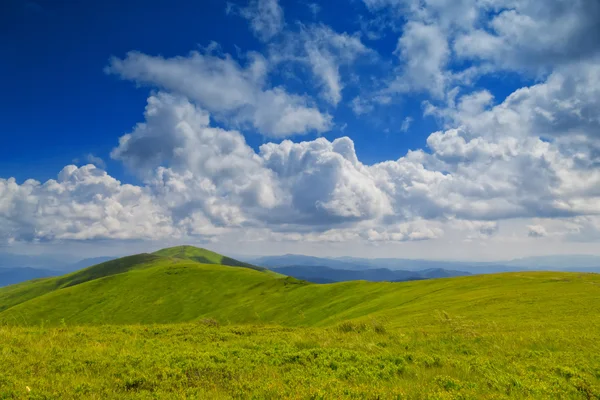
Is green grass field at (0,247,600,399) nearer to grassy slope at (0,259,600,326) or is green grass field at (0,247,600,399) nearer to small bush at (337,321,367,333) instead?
small bush at (337,321,367,333)

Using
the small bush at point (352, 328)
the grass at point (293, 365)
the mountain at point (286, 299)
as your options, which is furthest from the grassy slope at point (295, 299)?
the grass at point (293, 365)

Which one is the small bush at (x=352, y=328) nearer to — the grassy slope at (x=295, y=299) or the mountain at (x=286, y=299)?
the mountain at (x=286, y=299)

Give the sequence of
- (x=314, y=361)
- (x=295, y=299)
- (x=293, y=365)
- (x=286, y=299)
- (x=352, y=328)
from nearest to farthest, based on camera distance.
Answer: (x=293, y=365), (x=314, y=361), (x=352, y=328), (x=295, y=299), (x=286, y=299)

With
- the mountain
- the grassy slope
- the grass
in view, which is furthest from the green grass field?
the mountain

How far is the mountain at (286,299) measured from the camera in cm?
4212

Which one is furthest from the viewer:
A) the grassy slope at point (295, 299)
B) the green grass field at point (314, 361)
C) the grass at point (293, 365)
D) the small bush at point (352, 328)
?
the grassy slope at point (295, 299)

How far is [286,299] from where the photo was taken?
350ft

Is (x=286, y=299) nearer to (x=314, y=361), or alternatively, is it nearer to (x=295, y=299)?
(x=295, y=299)

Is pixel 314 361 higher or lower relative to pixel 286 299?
higher

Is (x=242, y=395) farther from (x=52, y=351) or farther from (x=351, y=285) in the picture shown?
(x=351, y=285)

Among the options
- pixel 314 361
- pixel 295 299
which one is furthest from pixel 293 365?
pixel 295 299

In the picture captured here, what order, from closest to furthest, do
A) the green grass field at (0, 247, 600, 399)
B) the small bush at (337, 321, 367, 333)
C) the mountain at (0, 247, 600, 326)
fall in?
1. the green grass field at (0, 247, 600, 399)
2. the small bush at (337, 321, 367, 333)
3. the mountain at (0, 247, 600, 326)

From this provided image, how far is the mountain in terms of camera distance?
42.1 meters

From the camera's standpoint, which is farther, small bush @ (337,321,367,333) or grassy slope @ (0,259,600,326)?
grassy slope @ (0,259,600,326)
